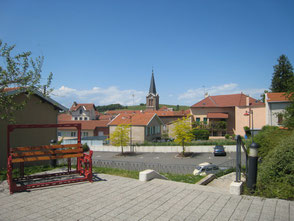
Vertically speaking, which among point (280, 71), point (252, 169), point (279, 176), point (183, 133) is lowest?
point (183, 133)

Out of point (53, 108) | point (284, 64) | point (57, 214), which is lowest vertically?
point (57, 214)

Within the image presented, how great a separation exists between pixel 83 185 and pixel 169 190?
2.97m

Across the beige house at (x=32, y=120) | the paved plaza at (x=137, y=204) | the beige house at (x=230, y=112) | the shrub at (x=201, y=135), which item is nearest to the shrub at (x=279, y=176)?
the paved plaza at (x=137, y=204)

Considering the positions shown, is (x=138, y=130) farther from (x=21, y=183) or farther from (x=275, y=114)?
(x=21, y=183)

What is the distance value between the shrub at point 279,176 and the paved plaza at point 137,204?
324 millimetres

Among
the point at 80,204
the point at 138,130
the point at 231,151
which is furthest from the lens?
the point at 138,130

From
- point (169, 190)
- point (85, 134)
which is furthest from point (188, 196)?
point (85, 134)

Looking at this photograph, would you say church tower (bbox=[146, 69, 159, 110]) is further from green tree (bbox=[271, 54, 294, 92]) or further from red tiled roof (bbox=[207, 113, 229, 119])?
red tiled roof (bbox=[207, 113, 229, 119])

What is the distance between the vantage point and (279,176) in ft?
22.2

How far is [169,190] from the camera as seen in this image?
285 inches

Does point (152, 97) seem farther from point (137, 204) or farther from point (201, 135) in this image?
point (137, 204)

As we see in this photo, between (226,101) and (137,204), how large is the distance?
49.5 m

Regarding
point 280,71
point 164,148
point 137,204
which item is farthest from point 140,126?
point 280,71

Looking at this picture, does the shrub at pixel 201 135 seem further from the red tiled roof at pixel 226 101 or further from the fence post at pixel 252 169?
the fence post at pixel 252 169
